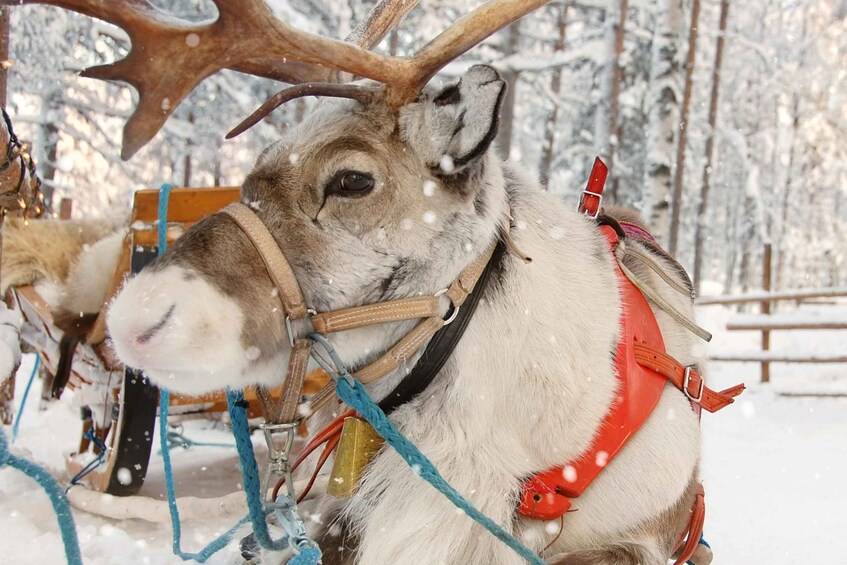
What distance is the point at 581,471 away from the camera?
1784 mm

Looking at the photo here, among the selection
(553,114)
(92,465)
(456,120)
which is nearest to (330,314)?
(456,120)

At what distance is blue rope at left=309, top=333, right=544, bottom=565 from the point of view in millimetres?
1604

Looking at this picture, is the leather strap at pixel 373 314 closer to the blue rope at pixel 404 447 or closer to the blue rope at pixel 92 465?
the blue rope at pixel 404 447

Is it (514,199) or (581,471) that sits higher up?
(514,199)

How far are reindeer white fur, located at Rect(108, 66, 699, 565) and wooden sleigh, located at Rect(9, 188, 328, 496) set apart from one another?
1923 millimetres

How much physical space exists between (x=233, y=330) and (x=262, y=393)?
1.31ft

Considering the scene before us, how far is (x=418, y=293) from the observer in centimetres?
171

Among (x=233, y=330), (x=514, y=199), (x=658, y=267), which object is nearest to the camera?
(x=233, y=330)

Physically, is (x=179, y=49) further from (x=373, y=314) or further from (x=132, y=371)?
(x=132, y=371)

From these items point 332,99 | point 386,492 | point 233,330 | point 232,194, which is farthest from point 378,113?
point 232,194

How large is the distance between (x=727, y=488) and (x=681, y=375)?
3702 mm

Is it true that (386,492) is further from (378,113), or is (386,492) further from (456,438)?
(378,113)

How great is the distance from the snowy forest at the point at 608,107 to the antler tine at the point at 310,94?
920 mm

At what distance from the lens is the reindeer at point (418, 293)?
160cm
